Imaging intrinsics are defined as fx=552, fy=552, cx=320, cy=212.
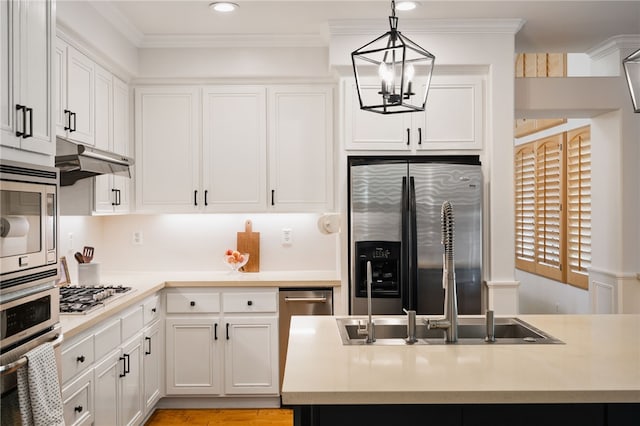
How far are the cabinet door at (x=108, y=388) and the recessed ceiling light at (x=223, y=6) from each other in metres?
2.11

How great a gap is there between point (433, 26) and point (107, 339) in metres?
2.78

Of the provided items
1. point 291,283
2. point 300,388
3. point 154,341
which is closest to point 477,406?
point 300,388

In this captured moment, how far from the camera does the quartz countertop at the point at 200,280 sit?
3.27 meters

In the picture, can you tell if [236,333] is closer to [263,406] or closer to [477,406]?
[263,406]

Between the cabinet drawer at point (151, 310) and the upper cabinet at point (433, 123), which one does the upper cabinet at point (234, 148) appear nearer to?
the upper cabinet at point (433, 123)

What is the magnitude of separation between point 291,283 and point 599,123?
270cm

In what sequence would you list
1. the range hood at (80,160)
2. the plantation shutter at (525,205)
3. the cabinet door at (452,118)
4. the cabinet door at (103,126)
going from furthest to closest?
the plantation shutter at (525,205) → the cabinet door at (452,118) → the cabinet door at (103,126) → the range hood at (80,160)

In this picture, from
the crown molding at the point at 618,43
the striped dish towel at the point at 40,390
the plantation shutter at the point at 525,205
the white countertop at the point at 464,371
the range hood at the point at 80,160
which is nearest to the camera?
the white countertop at the point at 464,371

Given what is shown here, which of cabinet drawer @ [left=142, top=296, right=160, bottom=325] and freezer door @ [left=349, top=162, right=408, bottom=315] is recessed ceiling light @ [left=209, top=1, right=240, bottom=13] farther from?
cabinet drawer @ [left=142, top=296, right=160, bottom=325]

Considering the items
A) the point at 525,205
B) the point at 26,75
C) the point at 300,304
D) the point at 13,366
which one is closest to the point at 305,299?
the point at 300,304

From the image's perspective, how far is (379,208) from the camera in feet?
11.5

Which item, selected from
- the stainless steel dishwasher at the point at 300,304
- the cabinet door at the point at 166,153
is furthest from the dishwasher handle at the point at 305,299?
the cabinet door at the point at 166,153

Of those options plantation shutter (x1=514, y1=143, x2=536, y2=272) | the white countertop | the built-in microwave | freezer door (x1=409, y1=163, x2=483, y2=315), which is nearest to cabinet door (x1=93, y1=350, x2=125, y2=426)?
the built-in microwave

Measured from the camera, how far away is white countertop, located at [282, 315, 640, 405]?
1568mm
